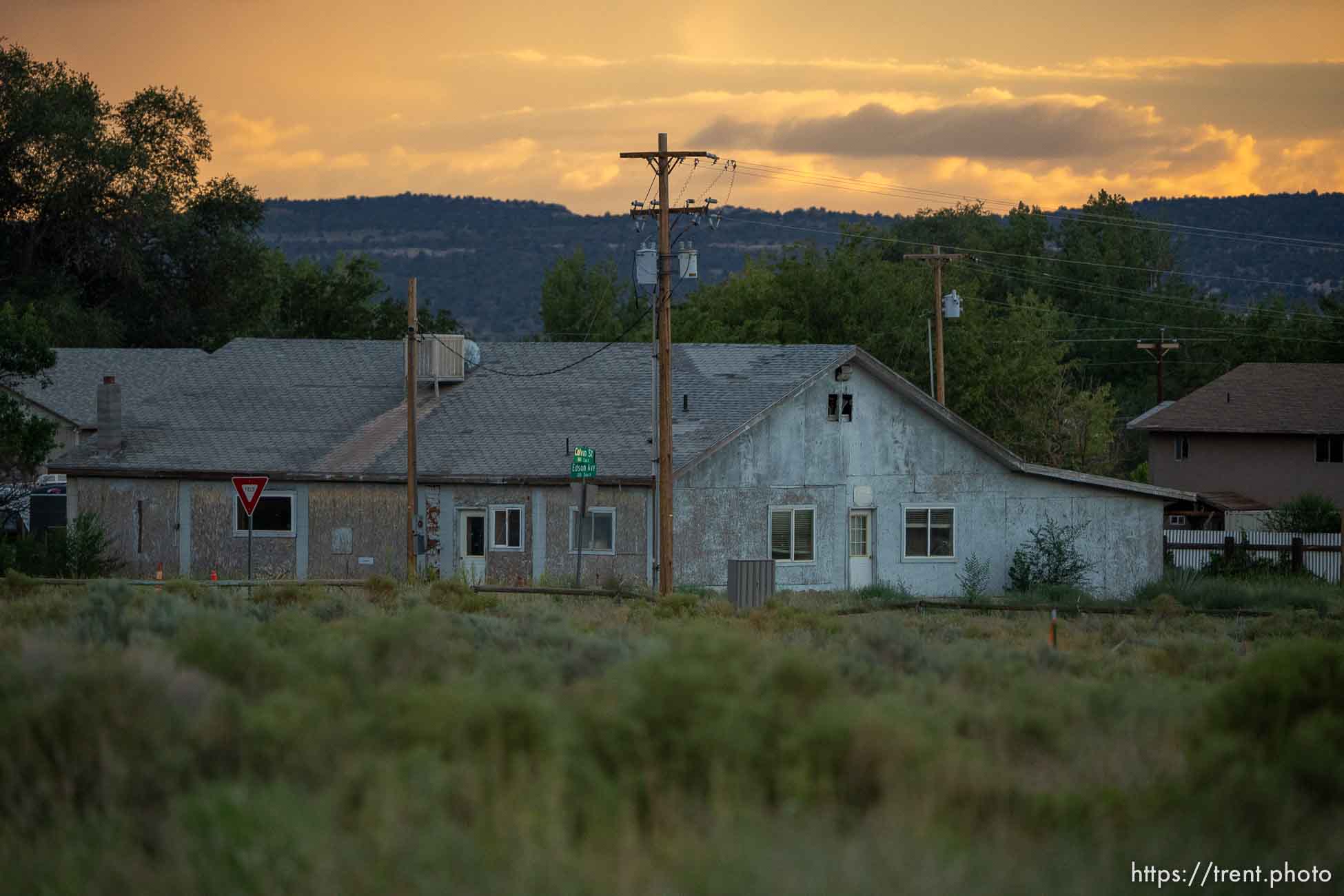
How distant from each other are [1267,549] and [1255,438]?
15802 mm

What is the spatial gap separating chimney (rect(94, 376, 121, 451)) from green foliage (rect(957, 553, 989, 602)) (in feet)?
67.9

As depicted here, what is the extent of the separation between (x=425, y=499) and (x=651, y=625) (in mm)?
15053

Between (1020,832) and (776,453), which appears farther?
(776,453)

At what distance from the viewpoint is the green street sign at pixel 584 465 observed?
32250mm

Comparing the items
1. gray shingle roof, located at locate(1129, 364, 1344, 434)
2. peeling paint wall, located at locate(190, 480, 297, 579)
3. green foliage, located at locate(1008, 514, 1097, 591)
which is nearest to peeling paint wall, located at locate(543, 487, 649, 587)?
peeling paint wall, located at locate(190, 480, 297, 579)

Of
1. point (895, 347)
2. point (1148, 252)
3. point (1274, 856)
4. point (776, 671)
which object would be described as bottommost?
point (1274, 856)

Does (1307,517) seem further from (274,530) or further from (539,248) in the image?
(539,248)

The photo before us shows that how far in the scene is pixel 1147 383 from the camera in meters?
89.0

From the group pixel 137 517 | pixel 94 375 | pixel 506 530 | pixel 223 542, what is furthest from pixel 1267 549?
pixel 94 375

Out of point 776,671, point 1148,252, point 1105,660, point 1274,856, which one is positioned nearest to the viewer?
point 1274,856

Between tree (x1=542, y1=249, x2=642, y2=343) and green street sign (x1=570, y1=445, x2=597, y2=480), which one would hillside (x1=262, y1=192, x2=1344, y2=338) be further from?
green street sign (x1=570, y1=445, x2=597, y2=480)

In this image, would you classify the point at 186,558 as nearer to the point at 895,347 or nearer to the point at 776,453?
the point at 776,453

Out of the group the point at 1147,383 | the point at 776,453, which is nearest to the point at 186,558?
the point at 776,453

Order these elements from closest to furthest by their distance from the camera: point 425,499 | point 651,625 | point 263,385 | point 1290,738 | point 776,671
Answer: point 1290,738
point 776,671
point 651,625
point 425,499
point 263,385
